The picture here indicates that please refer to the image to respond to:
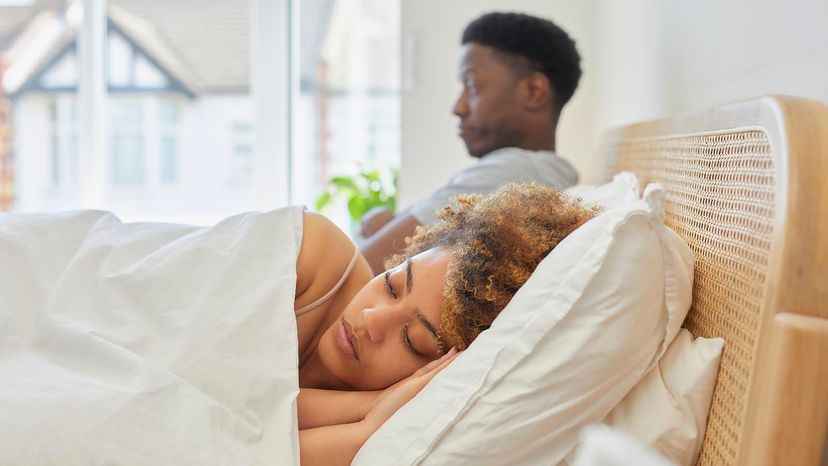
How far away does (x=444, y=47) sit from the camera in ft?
10.8

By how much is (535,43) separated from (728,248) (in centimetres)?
A: 153

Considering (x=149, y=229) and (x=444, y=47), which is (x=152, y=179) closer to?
(x=444, y=47)

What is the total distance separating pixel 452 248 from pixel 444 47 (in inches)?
89.6

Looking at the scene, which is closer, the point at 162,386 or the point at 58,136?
the point at 162,386

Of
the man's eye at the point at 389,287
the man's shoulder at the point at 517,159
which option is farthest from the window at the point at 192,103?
the man's eye at the point at 389,287

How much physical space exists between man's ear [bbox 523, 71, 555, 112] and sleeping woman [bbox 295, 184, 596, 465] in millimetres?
1198

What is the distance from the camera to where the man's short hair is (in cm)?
235

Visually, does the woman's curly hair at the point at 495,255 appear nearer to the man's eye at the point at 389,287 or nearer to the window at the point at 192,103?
the man's eye at the point at 389,287

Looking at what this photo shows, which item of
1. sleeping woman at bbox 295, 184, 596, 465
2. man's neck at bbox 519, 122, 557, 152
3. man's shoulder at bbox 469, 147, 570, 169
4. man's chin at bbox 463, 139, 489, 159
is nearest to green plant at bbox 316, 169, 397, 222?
man's chin at bbox 463, 139, 489, 159

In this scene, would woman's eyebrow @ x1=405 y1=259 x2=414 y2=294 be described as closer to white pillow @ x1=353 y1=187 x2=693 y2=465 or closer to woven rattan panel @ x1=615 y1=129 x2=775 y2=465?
white pillow @ x1=353 y1=187 x2=693 y2=465

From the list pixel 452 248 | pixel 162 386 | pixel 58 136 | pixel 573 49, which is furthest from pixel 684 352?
pixel 58 136

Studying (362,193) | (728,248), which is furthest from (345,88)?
(728,248)

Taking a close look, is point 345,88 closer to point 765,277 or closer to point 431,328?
point 431,328

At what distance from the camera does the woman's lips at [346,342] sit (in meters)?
1.15
